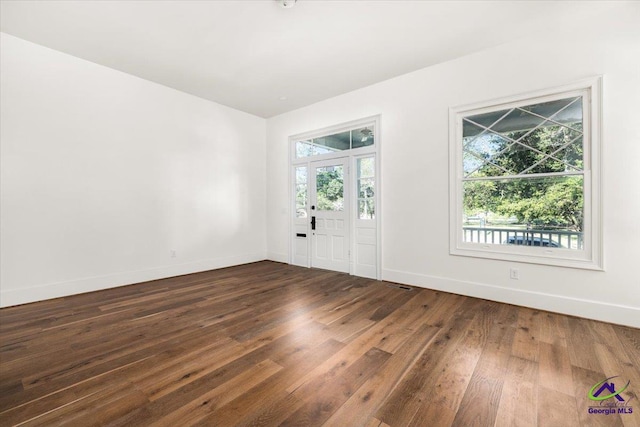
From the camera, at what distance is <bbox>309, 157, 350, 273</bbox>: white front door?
4930 millimetres

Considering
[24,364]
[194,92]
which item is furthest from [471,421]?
[194,92]

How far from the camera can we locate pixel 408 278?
413 cm

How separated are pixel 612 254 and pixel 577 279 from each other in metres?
0.40

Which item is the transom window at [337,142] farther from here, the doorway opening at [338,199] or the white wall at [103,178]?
the white wall at [103,178]

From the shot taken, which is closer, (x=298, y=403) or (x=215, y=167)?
(x=298, y=403)

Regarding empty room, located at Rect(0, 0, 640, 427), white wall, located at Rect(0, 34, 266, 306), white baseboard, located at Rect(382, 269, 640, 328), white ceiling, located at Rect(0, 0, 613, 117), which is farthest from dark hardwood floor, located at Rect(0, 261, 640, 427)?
white ceiling, located at Rect(0, 0, 613, 117)

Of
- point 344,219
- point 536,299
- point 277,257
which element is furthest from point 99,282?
point 536,299

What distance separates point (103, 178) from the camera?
156 inches

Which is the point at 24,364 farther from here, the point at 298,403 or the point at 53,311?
the point at 298,403

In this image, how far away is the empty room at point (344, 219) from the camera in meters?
1.81

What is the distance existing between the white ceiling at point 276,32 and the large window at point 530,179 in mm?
873

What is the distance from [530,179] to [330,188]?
2.99 m

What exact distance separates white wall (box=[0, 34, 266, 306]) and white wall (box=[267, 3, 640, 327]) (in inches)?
94.0

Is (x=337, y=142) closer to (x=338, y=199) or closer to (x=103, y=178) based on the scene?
(x=338, y=199)
